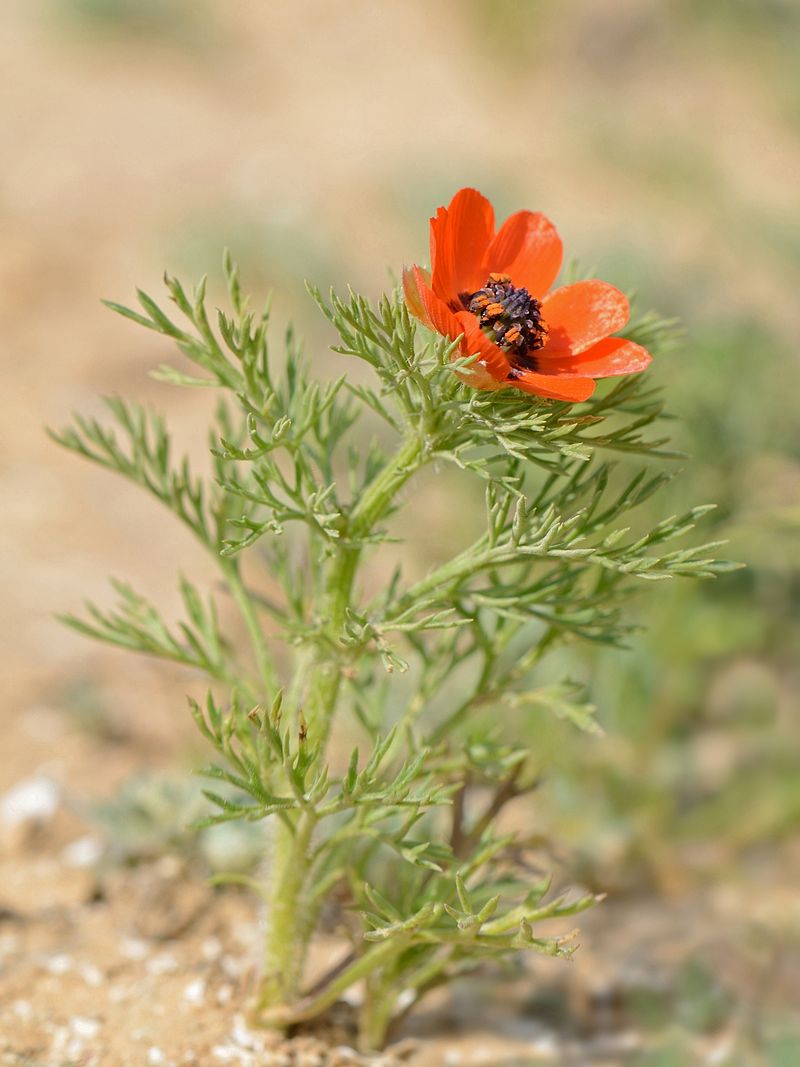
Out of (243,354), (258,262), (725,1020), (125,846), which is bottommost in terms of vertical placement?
(725,1020)

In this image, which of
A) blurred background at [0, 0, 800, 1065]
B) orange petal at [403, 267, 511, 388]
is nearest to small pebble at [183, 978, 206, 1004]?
blurred background at [0, 0, 800, 1065]

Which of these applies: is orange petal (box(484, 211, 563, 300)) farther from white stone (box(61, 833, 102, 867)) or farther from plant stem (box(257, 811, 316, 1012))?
white stone (box(61, 833, 102, 867))

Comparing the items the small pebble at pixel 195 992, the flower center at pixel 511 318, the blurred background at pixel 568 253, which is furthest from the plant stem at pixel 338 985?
the flower center at pixel 511 318


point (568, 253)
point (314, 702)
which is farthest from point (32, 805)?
point (568, 253)

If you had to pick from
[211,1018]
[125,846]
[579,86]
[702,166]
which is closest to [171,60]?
[579,86]

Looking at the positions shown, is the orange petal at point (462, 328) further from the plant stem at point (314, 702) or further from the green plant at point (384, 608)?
the plant stem at point (314, 702)

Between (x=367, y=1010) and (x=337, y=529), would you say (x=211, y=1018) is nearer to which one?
(x=367, y=1010)
